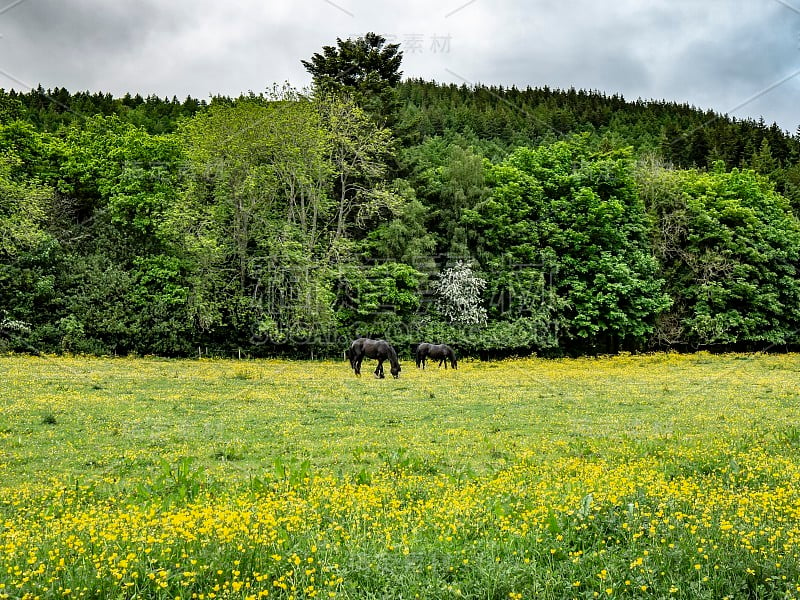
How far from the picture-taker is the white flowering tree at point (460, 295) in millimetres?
44219

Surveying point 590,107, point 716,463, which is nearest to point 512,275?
point 716,463

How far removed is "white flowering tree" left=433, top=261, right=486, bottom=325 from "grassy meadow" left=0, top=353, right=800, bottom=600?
78.1 feet

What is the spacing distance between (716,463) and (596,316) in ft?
128

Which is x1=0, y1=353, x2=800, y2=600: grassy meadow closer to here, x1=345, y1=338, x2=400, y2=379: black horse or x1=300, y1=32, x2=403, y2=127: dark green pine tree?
x1=345, y1=338, x2=400, y2=379: black horse

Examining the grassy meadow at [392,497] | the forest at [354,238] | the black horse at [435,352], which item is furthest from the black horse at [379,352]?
the forest at [354,238]

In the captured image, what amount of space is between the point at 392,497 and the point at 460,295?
1404 inches

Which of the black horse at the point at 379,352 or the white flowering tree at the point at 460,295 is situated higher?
the white flowering tree at the point at 460,295

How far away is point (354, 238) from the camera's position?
1770 inches

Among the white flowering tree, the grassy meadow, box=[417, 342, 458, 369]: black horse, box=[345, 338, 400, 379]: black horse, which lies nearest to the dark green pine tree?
the white flowering tree

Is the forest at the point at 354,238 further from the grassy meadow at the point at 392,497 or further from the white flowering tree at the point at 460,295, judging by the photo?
the grassy meadow at the point at 392,497

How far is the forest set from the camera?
38.5 meters

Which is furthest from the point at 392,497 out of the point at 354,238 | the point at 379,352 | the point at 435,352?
the point at 354,238

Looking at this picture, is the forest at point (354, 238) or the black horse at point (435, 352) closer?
the black horse at point (435, 352)

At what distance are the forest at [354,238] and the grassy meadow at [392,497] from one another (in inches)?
777
